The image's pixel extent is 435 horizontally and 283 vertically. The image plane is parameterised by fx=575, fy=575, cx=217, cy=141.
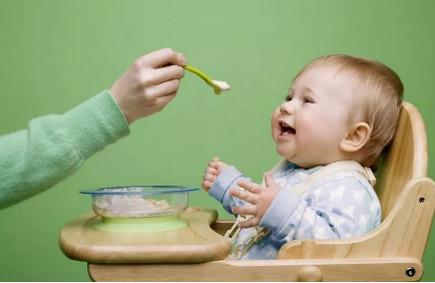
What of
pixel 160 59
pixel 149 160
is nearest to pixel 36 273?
pixel 149 160

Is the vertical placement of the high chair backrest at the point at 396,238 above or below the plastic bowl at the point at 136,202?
below

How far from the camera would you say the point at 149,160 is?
1.37m

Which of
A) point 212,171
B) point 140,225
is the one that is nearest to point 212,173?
point 212,171

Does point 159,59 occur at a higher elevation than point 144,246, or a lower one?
higher

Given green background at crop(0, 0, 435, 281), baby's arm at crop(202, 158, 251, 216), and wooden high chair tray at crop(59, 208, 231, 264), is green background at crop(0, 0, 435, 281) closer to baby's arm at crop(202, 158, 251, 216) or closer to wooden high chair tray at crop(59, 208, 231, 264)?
baby's arm at crop(202, 158, 251, 216)

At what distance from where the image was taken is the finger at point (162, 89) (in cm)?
73

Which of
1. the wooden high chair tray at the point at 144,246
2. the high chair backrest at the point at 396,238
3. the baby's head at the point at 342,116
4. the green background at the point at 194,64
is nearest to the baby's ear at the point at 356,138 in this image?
the baby's head at the point at 342,116

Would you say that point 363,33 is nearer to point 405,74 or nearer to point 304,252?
point 405,74

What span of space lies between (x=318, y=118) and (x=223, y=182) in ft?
0.62

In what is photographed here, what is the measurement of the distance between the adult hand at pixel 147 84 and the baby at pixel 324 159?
0.52 ft

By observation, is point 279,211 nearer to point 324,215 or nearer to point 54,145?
point 324,215

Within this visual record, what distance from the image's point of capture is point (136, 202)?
0.74 m

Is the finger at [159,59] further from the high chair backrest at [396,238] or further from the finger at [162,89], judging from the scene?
the high chair backrest at [396,238]

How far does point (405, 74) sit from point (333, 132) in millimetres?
598
